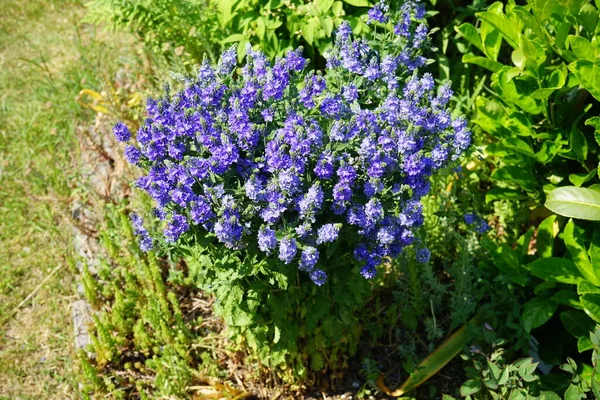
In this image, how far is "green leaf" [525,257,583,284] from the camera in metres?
2.63

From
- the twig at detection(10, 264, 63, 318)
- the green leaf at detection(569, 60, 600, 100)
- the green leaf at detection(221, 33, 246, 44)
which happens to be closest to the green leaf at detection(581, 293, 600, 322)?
the green leaf at detection(569, 60, 600, 100)

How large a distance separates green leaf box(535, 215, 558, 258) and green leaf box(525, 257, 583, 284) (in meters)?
0.17

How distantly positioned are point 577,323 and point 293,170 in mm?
1508

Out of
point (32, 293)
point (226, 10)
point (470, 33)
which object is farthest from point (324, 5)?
point (32, 293)

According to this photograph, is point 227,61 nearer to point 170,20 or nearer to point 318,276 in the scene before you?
point 318,276

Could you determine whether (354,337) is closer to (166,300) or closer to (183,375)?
(183,375)

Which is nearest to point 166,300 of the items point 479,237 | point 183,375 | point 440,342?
point 183,375

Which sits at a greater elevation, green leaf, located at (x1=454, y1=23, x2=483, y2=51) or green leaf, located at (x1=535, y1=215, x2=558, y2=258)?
green leaf, located at (x1=454, y1=23, x2=483, y2=51)

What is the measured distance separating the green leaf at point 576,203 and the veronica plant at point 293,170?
493 millimetres

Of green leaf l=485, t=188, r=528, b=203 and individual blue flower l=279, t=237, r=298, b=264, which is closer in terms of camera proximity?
individual blue flower l=279, t=237, r=298, b=264

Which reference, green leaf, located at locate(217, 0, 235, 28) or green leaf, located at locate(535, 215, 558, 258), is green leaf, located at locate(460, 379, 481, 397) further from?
green leaf, located at locate(217, 0, 235, 28)

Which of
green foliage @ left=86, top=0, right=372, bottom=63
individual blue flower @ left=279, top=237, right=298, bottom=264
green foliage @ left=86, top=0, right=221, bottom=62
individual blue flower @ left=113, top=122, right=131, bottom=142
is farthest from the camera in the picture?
green foliage @ left=86, top=0, right=221, bottom=62

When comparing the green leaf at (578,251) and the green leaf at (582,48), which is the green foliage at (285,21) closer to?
the green leaf at (582,48)

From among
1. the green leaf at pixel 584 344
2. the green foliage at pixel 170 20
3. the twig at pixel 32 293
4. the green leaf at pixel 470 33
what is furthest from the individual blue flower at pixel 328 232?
the twig at pixel 32 293
